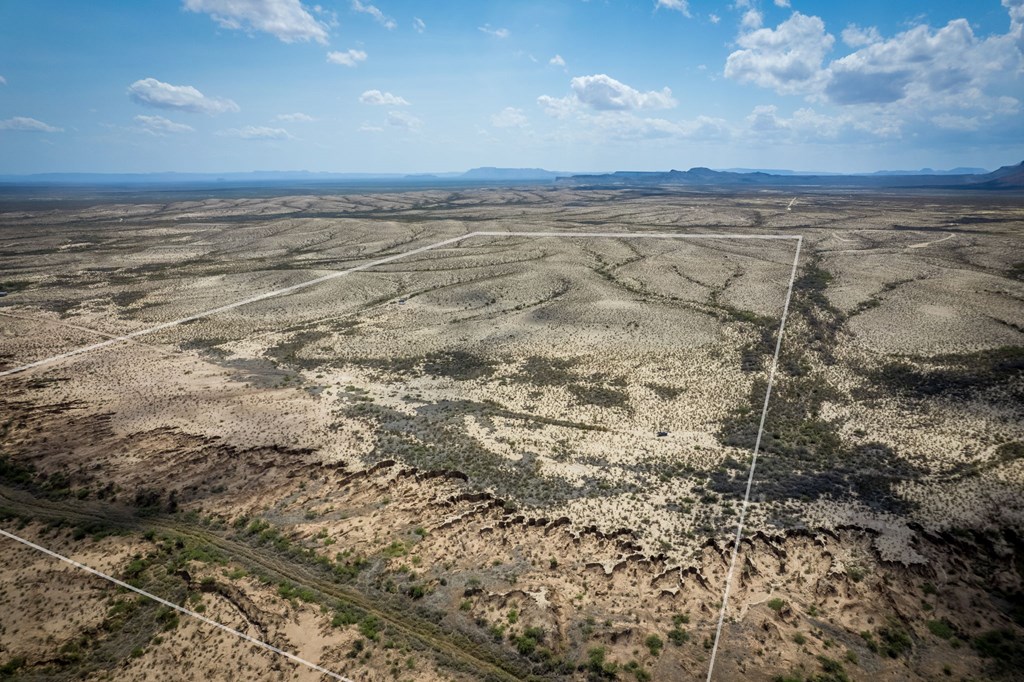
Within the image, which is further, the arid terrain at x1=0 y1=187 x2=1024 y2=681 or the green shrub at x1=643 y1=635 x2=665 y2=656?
the arid terrain at x1=0 y1=187 x2=1024 y2=681

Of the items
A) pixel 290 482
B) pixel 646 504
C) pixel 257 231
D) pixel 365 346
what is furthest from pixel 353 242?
pixel 646 504

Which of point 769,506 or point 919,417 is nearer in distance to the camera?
point 769,506

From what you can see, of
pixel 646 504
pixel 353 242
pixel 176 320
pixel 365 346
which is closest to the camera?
pixel 646 504

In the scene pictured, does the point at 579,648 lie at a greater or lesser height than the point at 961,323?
lesser

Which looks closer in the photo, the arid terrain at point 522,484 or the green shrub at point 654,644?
the green shrub at point 654,644

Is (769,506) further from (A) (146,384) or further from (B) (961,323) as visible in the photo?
(A) (146,384)

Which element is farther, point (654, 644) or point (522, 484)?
point (522, 484)

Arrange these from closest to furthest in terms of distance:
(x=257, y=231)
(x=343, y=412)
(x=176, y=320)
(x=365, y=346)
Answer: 1. (x=343, y=412)
2. (x=365, y=346)
3. (x=176, y=320)
4. (x=257, y=231)
